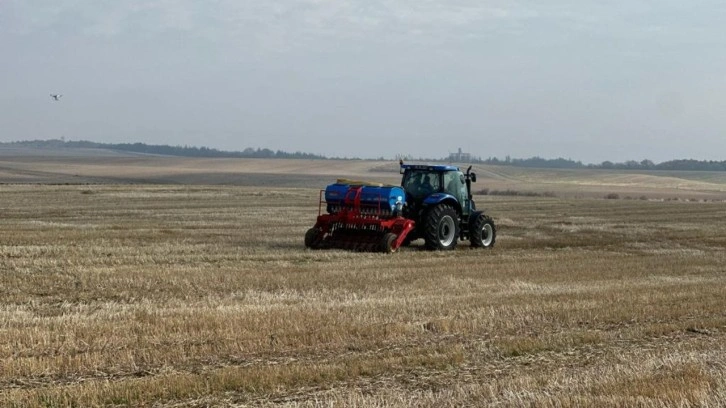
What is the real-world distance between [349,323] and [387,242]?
873 centimetres

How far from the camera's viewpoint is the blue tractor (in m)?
20.3

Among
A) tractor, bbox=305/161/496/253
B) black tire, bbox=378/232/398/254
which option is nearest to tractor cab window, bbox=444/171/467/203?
tractor, bbox=305/161/496/253

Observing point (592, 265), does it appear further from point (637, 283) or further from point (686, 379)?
point (686, 379)

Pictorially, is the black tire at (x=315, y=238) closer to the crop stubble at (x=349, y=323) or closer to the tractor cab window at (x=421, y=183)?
the crop stubble at (x=349, y=323)

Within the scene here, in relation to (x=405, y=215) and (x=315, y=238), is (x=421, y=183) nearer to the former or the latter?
(x=405, y=215)

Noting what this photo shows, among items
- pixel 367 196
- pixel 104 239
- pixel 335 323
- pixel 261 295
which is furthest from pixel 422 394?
pixel 104 239

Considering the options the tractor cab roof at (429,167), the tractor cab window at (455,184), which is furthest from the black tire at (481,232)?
the tractor cab roof at (429,167)

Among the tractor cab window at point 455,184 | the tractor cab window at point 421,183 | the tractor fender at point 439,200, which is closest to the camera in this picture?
the tractor fender at point 439,200

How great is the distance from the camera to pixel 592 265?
58.7 ft

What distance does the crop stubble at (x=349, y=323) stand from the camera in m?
7.40

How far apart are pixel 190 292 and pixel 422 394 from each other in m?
6.51

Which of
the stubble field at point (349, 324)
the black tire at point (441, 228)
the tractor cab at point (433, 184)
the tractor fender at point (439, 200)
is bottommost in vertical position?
the stubble field at point (349, 324)

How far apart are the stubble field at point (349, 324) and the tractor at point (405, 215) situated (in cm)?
51

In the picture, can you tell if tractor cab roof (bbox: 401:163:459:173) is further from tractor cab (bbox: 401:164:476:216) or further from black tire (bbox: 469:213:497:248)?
black tire (bbox: 469:213:497:248)
